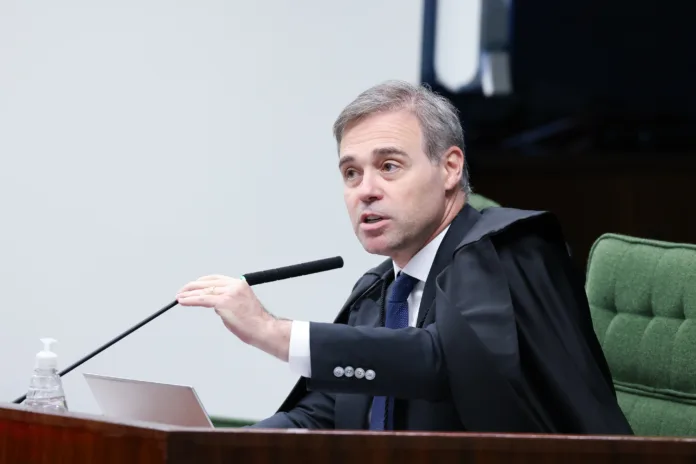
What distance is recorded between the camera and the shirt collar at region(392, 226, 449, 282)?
189 cm

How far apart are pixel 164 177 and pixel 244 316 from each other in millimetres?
2111

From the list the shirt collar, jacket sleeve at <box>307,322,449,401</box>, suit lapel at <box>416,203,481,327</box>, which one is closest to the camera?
jacket sleeve at <box>307,322,449,401</box>

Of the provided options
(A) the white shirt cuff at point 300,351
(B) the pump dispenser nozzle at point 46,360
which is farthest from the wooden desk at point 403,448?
(B) the pump dispenser nozzle at point 46,360

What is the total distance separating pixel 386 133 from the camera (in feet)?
6.19

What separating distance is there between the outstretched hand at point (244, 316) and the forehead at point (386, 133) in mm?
440

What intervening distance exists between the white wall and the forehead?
1.66 m

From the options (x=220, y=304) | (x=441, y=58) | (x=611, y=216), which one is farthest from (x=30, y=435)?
(x=611, y=216)

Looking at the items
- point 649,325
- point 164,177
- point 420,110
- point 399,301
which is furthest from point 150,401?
point 164,177

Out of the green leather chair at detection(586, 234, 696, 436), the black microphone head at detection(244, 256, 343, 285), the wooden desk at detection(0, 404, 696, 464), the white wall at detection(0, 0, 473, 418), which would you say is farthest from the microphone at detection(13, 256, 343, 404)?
the white wall at detection(0, 0, 473, 418)

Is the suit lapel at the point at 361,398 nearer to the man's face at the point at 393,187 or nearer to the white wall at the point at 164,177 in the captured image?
the man's face at the point at 393,187

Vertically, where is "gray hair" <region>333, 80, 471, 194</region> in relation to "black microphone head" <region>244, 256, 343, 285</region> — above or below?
above

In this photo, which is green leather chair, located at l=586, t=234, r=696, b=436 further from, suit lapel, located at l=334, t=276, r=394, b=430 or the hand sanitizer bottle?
the hand sanitizer bottle

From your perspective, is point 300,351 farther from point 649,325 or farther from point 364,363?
point 649,325

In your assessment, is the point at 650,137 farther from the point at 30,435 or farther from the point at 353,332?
the point at 30,435
